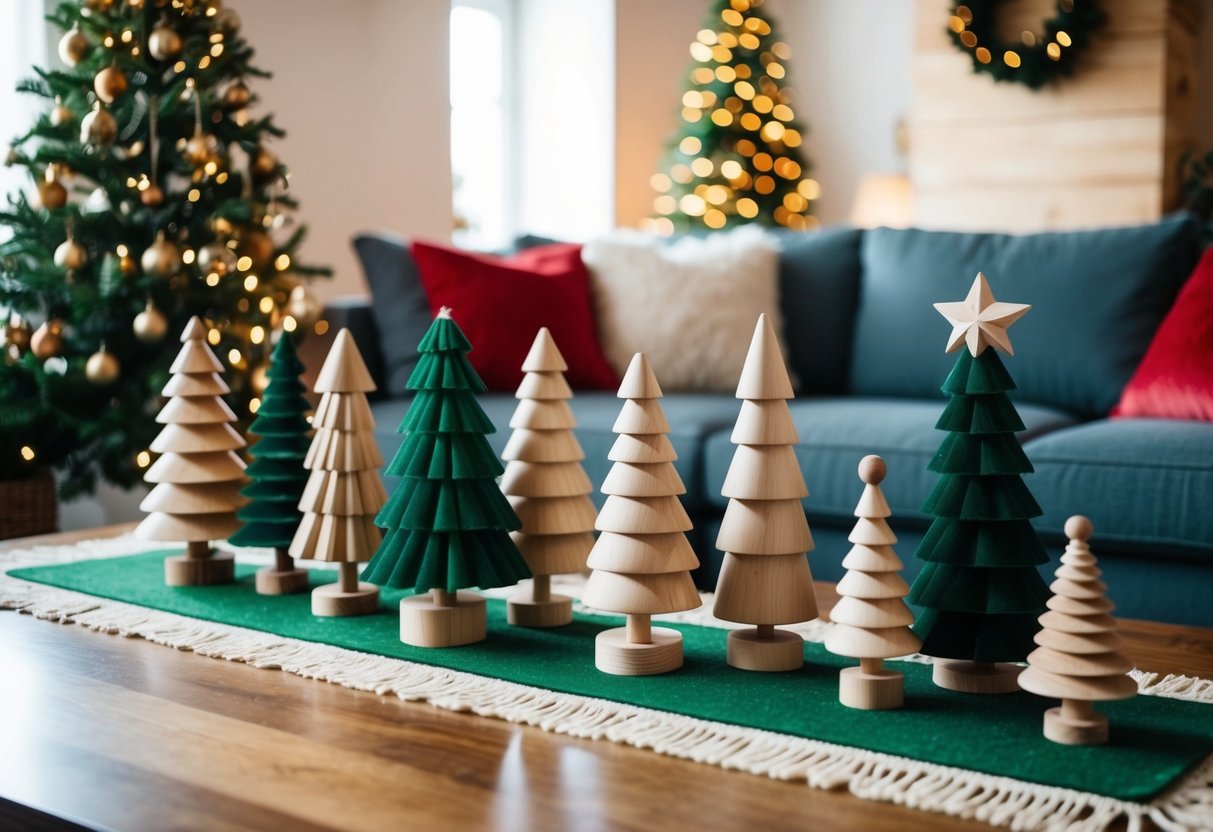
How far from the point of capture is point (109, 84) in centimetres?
266

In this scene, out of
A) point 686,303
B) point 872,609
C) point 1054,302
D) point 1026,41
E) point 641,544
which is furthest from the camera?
point 1026,41

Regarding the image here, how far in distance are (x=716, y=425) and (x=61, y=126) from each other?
64.9 inches

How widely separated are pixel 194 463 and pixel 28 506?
4.84 feet

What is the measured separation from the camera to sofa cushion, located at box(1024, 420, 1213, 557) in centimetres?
193

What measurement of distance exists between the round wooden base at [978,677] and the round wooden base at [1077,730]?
0.13 meters

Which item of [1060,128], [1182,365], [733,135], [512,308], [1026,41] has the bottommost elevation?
[1182,365]

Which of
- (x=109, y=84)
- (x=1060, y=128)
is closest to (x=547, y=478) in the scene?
(x=109, y=84)

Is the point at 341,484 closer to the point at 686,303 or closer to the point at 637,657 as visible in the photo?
the point at 637,657

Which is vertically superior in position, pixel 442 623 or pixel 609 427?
pixel 609 427

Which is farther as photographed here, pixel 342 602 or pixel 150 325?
pixel 150 325

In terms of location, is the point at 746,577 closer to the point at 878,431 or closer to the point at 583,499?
the point at 583,499

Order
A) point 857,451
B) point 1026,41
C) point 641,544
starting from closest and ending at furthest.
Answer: point 641,544, point 857,451, point 1026,41

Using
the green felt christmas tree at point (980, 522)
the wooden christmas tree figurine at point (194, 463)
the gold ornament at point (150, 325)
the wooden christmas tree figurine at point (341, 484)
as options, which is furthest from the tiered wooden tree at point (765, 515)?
the gold ornament at point (150, 325)

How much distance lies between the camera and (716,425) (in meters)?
2.46
